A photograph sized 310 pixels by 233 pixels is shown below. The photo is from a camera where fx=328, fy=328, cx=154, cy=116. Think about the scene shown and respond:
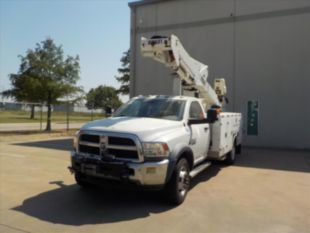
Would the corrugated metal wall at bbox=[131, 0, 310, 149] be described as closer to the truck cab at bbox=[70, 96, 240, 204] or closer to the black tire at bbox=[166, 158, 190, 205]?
the truck cab at bbox=[70, 96, 240, 204]

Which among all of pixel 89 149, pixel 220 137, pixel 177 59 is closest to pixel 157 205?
pixel 89 149

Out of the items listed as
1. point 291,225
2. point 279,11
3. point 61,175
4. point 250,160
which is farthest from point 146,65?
point 291,225

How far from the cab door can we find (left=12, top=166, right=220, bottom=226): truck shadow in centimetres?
128

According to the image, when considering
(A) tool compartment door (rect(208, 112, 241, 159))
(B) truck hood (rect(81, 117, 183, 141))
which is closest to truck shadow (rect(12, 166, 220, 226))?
(B) truck hood (rect(81, 117, 183, 141))

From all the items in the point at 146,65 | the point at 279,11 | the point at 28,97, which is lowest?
the point at 28,97

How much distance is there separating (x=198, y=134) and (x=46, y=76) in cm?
1619

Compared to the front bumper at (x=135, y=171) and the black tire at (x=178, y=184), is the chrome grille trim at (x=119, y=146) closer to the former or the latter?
the front bumper at (x=135, y=171)

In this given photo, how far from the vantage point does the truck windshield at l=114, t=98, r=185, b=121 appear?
6.79 m

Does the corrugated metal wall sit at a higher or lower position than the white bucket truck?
higher

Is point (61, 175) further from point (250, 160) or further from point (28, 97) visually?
point (28, 97)

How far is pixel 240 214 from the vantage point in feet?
18.1

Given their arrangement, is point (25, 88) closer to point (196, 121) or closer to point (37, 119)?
point (196, 121)

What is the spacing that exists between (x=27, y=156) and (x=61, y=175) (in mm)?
3421

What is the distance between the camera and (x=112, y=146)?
224 inches
